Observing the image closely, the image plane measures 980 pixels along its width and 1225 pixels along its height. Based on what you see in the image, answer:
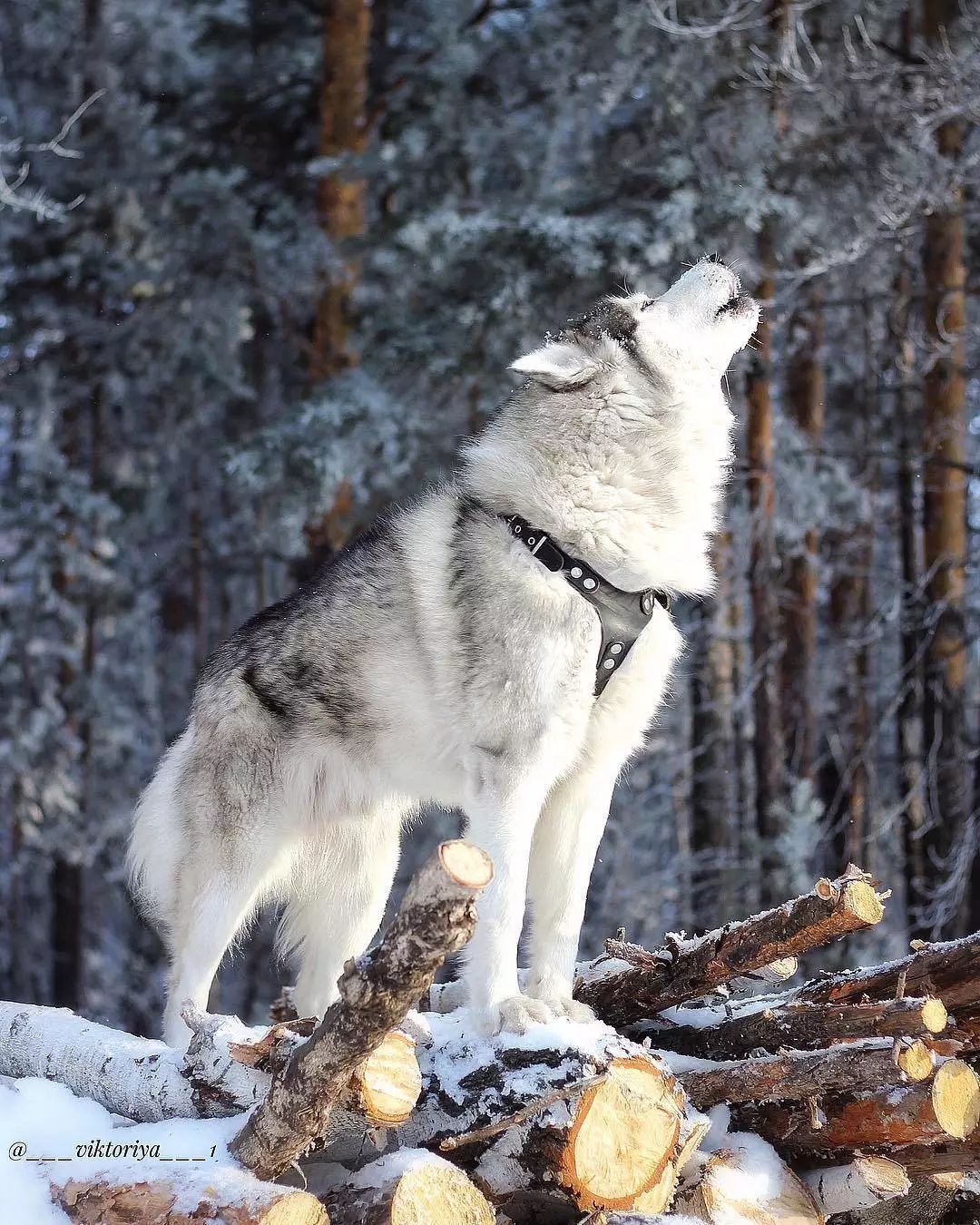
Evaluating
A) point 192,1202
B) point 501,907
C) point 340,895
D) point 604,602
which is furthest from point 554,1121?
point 340,895

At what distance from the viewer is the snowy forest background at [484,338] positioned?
10.2m

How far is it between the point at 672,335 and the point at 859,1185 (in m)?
→ 2.72

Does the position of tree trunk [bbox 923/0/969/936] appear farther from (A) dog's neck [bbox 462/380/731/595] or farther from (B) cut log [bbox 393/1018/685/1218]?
(B) cut log [bbox 393/1018/685/1218]

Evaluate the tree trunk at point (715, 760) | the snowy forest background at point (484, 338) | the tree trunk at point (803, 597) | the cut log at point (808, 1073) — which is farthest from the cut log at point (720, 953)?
the tree trunk at point (803, 597)

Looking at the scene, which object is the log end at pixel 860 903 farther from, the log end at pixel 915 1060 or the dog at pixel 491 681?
Result: the dog at pixel 491 681

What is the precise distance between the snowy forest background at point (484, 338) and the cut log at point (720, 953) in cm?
351

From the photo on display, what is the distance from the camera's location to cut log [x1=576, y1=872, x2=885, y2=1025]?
3244 mm

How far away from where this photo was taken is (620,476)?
4176mm

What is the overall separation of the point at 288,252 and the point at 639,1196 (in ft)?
35.6

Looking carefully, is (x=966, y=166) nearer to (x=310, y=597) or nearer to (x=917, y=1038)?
(x=310, y=597)

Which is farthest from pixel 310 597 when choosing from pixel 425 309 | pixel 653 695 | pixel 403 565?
pixel 425 309

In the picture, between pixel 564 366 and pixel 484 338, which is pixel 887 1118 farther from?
pixel 484 338

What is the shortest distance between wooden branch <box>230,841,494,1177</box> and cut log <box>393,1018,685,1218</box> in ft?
1.28

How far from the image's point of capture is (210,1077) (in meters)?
3.26
